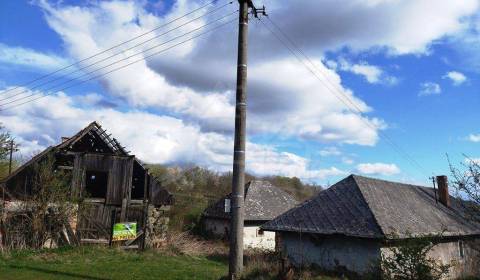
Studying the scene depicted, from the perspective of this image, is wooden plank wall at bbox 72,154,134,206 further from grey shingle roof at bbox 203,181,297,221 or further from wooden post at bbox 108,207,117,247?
grey shingle roof at bbox 203,181,297,221

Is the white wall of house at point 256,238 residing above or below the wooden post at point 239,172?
below

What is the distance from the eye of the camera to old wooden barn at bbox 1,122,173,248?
72.1ft

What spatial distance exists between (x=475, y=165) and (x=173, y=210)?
2722 centimetres

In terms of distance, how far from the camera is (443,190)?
27844 mm

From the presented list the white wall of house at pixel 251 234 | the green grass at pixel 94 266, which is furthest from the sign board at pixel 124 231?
the white wall of house at pixel 251 234

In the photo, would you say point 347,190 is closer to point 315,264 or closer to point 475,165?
A: point 315,264

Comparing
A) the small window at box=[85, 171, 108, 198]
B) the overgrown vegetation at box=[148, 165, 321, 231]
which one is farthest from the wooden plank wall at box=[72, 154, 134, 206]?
the overgrown vegetation at box=[148, 165, 321, 231]

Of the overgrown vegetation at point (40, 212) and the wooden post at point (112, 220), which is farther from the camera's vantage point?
the wooden post at point (112, 220)

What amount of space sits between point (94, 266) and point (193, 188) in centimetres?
3442

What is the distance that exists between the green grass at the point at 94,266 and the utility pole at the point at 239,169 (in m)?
4.70

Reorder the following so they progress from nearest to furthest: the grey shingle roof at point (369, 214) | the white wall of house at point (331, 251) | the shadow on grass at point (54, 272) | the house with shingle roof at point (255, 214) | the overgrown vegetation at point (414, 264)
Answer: the overgrown vegetation at point (414, 264), the shadow on grass at point (54, 272), the white wall of house at point (331, 251), the grey shingle roof at point (369, 214), the house with shingle roof at point (255, 214)

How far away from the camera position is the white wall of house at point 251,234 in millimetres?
31359

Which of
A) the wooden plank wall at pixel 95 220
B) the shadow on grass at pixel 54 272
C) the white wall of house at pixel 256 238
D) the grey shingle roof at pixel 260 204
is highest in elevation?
the grey shingle roof at pixel 260 204

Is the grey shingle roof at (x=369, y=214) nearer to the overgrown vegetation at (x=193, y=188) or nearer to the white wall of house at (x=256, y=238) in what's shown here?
the white wall of house at (x=256, y=238)
